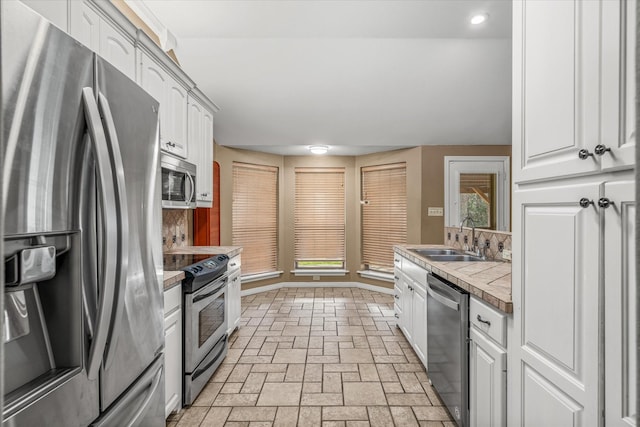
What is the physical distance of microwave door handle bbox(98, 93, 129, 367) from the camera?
0.98 meters

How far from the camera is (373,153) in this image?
533 cm

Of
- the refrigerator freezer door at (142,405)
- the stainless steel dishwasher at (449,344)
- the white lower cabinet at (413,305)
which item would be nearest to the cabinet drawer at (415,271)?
the white lower cabinet at (413,305)

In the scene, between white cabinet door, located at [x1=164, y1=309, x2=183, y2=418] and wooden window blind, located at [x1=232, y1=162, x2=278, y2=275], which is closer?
white cabinet door, located at [x1=164, y1=309, x2=183, y2=418]

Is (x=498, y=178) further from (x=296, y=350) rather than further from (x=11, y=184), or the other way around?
(x=11, y=184)

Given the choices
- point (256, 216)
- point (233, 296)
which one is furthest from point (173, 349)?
point (256, 216)

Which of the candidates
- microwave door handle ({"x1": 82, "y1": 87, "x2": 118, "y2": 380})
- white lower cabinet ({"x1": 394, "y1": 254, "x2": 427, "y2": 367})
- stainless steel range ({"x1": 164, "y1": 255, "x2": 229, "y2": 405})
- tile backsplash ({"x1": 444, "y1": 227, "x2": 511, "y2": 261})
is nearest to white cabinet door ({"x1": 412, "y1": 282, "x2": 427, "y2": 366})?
white lower cabinet ({"x1": 394, "y1": 254, "x2": 427, "y2": 367})

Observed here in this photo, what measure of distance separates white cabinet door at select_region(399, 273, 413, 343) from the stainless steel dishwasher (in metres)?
0.56

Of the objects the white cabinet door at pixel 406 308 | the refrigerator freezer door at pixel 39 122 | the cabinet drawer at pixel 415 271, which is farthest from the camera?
the white cabinet door at pixel 406 308

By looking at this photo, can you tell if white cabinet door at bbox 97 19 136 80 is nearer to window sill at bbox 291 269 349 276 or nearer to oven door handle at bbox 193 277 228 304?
oven door handle at bbox 193 277 228 304

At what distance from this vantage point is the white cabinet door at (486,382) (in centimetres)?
150

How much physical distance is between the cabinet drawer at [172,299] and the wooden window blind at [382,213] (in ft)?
11.6

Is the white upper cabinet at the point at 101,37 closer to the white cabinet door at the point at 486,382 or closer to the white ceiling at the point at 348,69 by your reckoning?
the white ceiling at the point at 348,69

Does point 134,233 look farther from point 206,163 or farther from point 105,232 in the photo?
point 206,163

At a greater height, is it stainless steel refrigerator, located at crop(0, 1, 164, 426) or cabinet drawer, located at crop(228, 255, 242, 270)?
stainless steel refrigerator, located at crop(0, 1, 164, 426)
